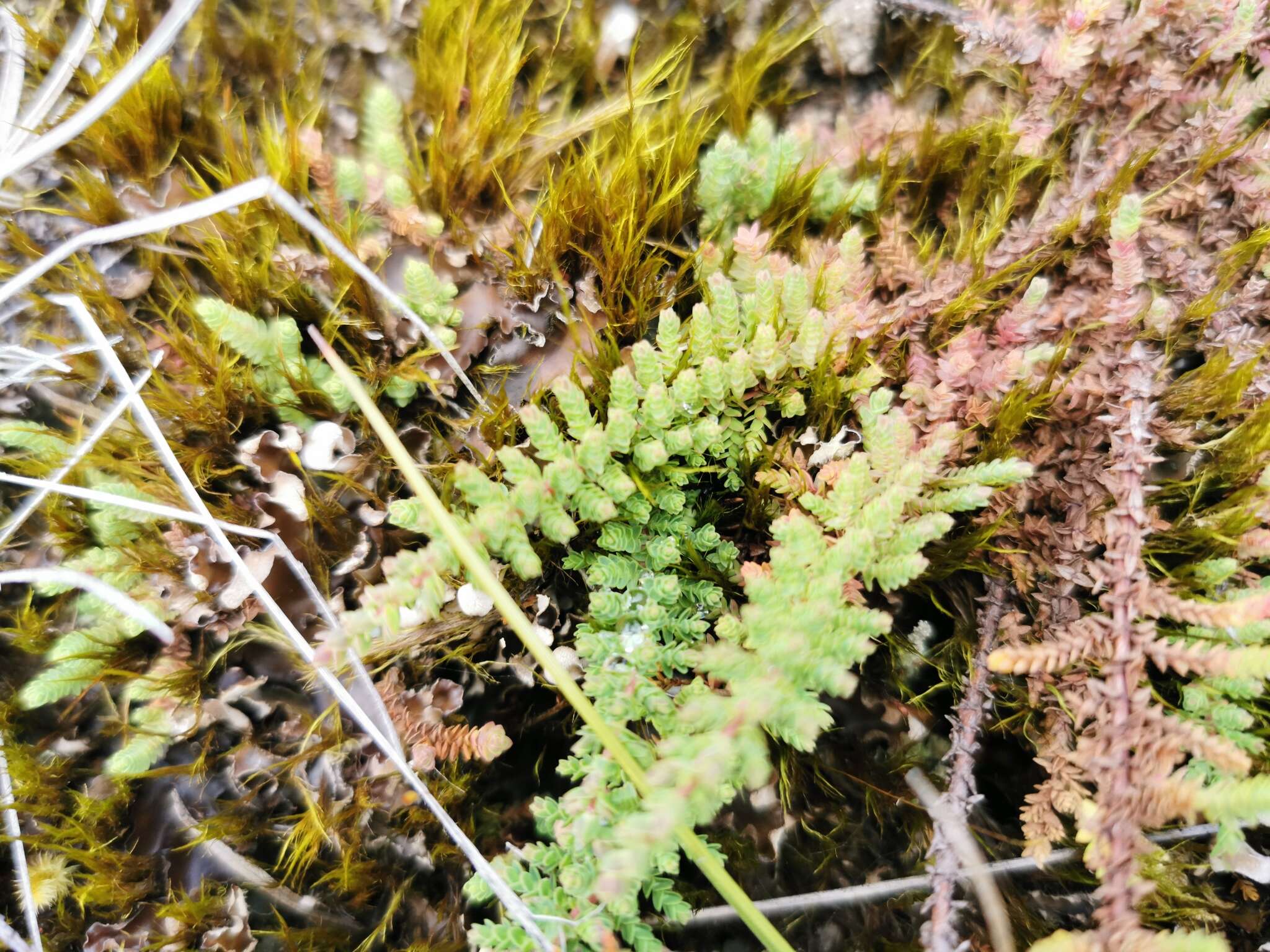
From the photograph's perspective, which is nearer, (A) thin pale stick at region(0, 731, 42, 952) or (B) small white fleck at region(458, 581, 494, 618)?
(A) thin pale stick at region(0, 731, 42, 952)

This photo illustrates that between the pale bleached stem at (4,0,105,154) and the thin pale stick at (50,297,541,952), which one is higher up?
the pale bleached stem at (4,0,105,154)

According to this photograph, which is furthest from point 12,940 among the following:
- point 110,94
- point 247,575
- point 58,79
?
point 58,79

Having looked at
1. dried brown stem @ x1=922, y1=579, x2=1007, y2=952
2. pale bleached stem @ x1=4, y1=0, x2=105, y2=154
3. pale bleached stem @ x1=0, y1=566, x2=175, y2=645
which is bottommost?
dried brown stem @ x1=922, y1=579, x2=1007, y2=952

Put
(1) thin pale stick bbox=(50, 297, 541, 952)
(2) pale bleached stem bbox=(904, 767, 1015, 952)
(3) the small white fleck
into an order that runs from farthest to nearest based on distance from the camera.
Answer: (3) the small white fleck → (1) thin pale stick bbox=(50, 297, 541, 952) → (2) pale bleached stem bbox=(904, 767, 1015, 952)

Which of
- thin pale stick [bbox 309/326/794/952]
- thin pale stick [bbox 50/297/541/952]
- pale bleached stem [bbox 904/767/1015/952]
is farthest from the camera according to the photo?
thin pale stick [bbox 50/297/541/952]

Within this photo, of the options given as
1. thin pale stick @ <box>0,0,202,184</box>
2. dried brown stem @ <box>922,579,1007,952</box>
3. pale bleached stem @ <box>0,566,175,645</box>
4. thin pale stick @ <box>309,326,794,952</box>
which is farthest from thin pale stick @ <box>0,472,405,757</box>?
dried brown stem @ <box>922,579,1007,952</box>

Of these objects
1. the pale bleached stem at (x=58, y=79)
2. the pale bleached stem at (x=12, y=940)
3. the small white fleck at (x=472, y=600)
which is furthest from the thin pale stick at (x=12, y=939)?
the pale bleached stem at (x=58, y=79)

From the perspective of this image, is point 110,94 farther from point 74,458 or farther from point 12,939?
point 12,939

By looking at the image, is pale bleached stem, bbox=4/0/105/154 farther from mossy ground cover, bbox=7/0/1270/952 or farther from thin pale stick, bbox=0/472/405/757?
thin pale stick, bbox=0/472/405/757

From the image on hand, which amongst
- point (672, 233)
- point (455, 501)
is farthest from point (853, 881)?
point (672, 233)
